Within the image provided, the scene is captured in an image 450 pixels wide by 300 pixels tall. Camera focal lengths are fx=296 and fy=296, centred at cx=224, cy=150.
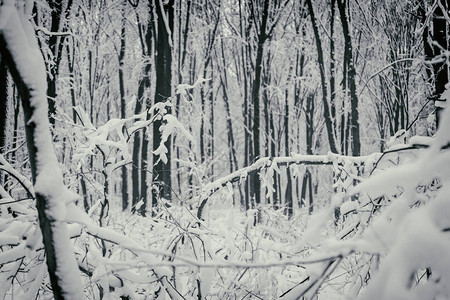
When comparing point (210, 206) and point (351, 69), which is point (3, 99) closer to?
point (210, 206)

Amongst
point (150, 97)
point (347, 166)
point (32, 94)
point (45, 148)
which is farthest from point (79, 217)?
point (150, 97)

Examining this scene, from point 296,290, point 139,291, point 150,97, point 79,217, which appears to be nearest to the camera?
point 79,217

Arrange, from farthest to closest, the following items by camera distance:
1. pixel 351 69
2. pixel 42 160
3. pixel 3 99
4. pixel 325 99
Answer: pixel 325 99
pixel 351 69
pixel 3 99
pixel 42 160

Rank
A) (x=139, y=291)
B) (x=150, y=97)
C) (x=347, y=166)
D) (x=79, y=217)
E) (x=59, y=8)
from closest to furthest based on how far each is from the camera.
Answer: (x=79, y=217)
(x=139, y=291)
(x=347, y=166)
(x=59, y=8)
(x=150, y=97)

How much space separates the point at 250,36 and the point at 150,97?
5035 millimetres

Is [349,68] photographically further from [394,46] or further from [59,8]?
[59,8]

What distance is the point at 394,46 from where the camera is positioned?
1031cm

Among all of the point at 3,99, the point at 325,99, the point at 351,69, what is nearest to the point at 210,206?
the point at 3,99

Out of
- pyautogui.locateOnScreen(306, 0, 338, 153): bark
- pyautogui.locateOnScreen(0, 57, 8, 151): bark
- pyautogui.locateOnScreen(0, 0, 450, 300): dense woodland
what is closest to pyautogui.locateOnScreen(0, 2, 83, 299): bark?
pyautogui.locateOnScreen(0, 0, 450, 300): dense woodland

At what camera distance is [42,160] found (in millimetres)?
1428

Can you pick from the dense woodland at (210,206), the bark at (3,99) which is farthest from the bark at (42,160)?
the bark at (3,99)

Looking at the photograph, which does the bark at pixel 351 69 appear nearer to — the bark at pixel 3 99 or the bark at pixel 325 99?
the bark at pixel 325 99

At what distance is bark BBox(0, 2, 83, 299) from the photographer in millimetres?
1382

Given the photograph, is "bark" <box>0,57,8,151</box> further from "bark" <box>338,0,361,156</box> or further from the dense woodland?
"bark" <box>338,0,361,156</box>
